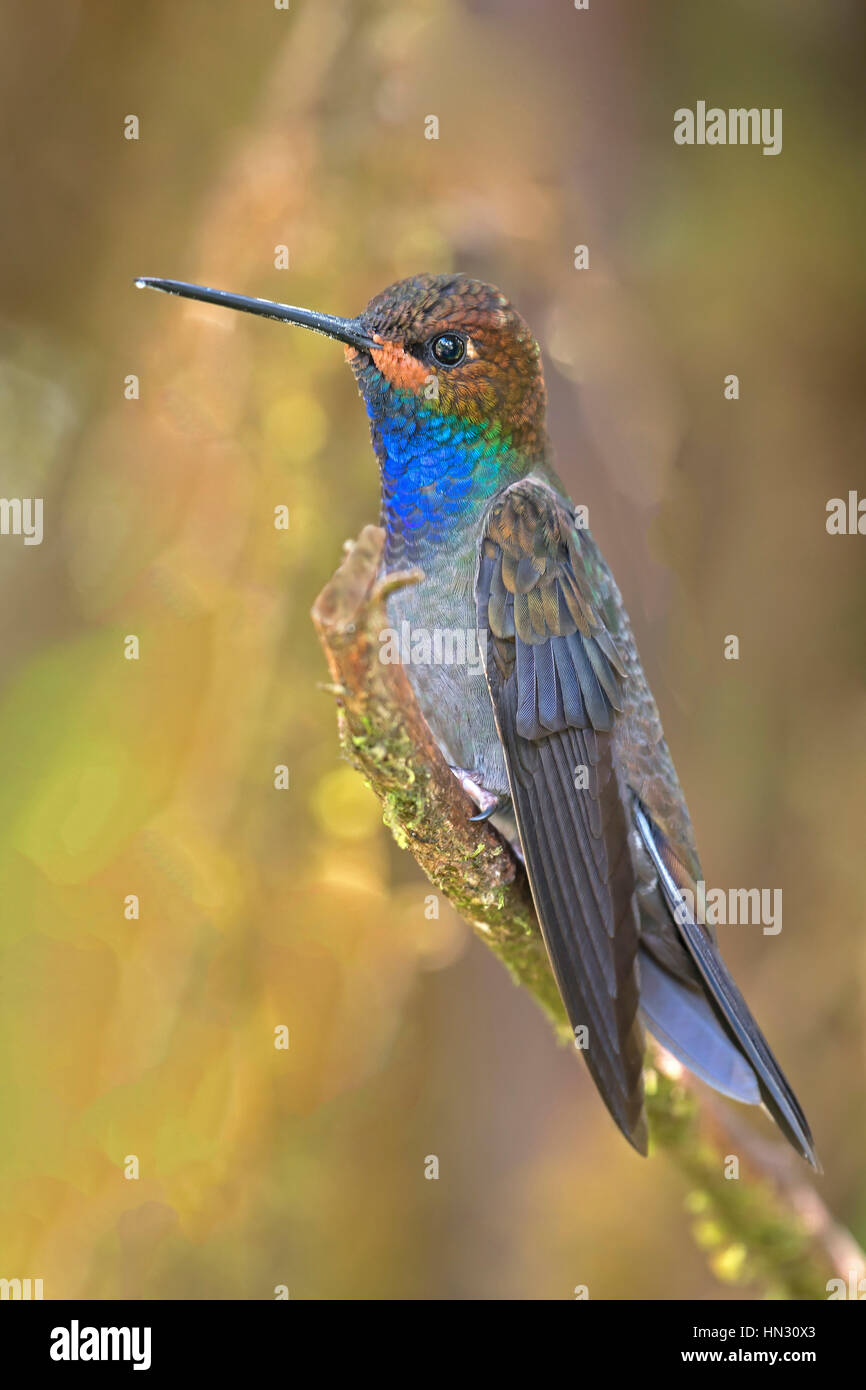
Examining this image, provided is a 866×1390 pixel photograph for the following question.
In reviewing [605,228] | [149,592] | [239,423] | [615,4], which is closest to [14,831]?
[149,592]

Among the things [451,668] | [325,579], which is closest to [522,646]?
[451,668]

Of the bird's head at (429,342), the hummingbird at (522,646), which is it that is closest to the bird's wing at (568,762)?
the hummingbird at (522,646)

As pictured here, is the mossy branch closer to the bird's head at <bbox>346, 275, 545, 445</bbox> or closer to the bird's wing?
the bird's wing

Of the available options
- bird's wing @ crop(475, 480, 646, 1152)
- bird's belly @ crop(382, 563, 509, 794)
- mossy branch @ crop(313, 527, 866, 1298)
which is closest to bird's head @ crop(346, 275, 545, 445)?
bird's wing @ crop(475, 480, 646, 1152)

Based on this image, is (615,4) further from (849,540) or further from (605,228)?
(849,540)

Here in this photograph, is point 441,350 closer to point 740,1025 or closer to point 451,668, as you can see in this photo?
point 451,668

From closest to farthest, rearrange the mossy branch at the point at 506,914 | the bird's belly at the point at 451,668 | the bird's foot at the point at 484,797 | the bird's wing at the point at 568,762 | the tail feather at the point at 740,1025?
1. the mossy branch at the point at 506,914
2. the bird's wing at the point at 568,762
3. the tail feather at the point at 740,1025
4. the bird's foot at the point at 484,797
5. the bird's belly at the point at 451,668

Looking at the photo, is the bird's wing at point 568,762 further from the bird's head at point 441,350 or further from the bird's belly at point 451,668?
the bird's head at point 441,350
